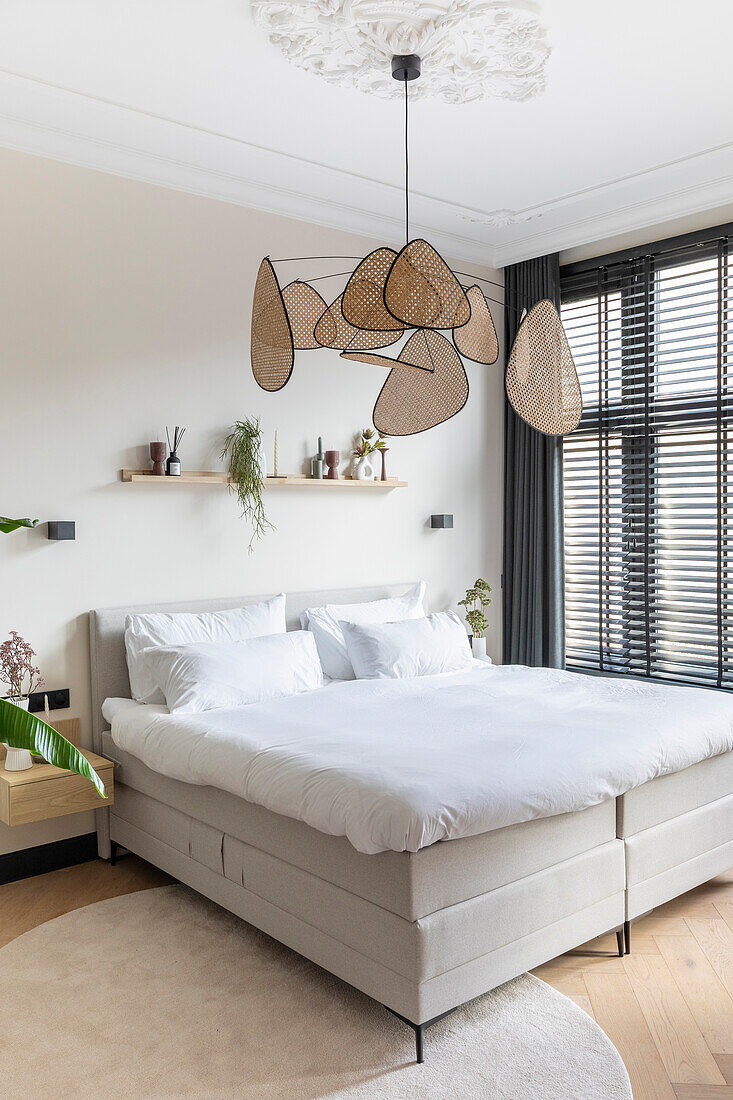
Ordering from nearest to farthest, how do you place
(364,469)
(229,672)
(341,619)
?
(229,672), (341,619), (364,469)

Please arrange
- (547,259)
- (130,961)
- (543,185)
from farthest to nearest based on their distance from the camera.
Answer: (547,259) < (543,185) < (130,961)

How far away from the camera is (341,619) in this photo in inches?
168

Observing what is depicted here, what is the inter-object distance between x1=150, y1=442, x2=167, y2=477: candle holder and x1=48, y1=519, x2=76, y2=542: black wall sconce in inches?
17.8

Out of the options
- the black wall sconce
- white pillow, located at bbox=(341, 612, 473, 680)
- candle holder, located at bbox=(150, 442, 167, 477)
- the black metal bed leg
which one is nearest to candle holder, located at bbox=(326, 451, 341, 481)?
white pillow, located at bbox=(341, 612, 473, 680)

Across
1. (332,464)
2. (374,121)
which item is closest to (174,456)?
(332,464)

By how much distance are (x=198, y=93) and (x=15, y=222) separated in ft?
2.91

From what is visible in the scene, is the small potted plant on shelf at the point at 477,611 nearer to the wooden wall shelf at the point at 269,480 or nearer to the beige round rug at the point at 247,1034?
the wooden wall shelf at the point at 269,480

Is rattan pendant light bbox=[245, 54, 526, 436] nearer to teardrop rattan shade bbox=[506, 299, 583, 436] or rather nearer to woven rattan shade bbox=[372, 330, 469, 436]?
woven rattan shade bbox=[372, 330, 469, 436]

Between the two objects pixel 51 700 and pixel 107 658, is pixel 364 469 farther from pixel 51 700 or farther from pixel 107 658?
pixel 51 700

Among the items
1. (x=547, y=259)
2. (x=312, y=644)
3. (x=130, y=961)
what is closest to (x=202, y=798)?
(x=130, y=961)

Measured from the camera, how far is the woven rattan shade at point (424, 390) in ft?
9.70

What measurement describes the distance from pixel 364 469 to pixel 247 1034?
9.33 ft

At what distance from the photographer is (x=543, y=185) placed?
168 inches

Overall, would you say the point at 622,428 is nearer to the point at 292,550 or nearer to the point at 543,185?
the point at 543,185
